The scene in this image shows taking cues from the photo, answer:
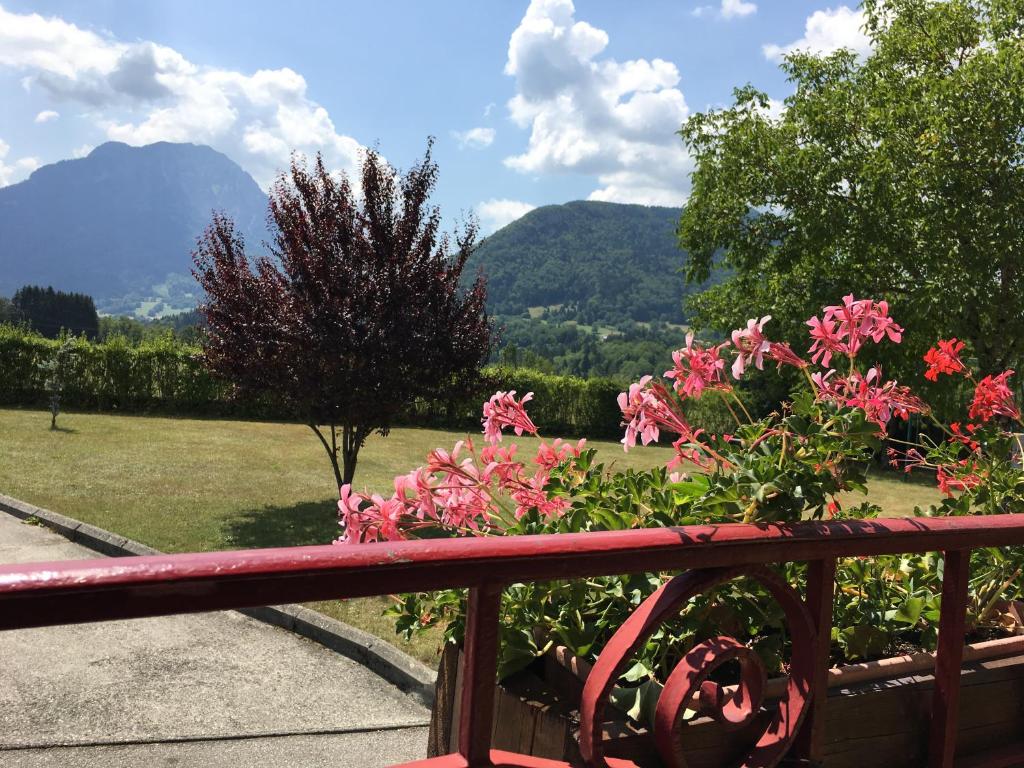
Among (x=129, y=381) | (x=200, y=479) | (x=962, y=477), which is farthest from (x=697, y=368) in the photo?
(x=129, y=381)

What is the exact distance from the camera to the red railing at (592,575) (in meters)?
0.72

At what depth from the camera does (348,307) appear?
306 inches

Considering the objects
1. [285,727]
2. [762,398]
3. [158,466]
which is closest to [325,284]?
[285,727]

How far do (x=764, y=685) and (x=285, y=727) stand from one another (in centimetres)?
321

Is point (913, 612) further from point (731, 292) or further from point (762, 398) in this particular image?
point (762, 398)

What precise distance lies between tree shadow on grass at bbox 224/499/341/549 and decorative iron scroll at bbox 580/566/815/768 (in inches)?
251

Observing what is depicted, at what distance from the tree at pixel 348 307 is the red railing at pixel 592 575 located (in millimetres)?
6752

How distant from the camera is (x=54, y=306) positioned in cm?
7300

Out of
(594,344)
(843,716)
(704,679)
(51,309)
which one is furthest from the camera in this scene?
(594,344)

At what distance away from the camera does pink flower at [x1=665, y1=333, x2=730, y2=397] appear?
1729 millimetres

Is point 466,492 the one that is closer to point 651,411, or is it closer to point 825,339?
point 651,411

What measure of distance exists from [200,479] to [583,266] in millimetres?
142824

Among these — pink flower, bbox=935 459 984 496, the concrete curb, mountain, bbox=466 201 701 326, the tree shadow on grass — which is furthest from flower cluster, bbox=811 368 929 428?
mountain, bbox=466 201 701 326

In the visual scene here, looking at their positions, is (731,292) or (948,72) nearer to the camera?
(948,72)
